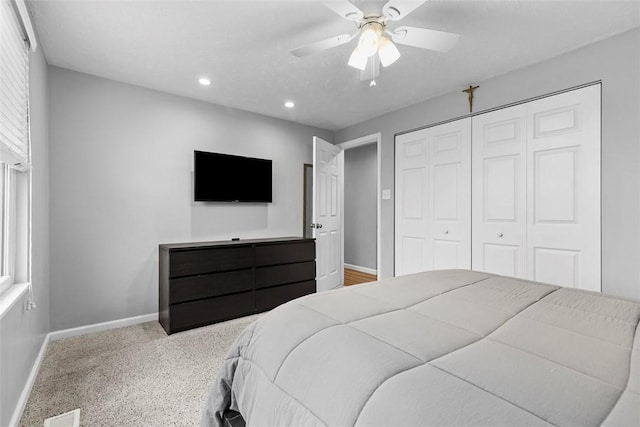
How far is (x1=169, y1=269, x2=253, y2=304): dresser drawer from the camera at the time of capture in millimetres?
2748

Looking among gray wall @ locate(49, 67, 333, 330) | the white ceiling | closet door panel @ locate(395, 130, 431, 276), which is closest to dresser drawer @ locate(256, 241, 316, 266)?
gray wall @ locate(49, 67, 333, 330)

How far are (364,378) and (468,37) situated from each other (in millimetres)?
2449

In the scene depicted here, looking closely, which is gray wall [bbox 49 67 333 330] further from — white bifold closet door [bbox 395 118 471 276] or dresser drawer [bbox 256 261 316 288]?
white bifold closet door [bbox 395 118 471 276]

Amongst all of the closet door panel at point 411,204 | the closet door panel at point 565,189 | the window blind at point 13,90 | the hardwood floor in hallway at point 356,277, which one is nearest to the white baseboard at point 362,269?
the hardwood floor in hallway at point 356,277

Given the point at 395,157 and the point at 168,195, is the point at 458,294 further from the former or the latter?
the point at 168,195

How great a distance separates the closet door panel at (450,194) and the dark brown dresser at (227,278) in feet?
4.85

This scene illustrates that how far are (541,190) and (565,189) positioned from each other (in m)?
0.17

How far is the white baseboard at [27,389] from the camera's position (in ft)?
5.12

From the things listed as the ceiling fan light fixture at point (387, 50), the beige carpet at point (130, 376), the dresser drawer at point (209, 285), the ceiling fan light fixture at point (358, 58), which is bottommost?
the beige carpet at point (130, 376)

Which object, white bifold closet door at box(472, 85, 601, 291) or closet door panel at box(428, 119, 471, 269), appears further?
closet door panel at box(428, 119, 471, 269)

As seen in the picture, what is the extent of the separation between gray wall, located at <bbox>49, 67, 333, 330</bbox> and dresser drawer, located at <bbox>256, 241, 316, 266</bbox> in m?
0.57

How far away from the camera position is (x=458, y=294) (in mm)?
1384

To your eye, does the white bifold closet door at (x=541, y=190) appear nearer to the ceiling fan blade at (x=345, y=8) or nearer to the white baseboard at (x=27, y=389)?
the ceiling fan blade at (x=345, y=8)

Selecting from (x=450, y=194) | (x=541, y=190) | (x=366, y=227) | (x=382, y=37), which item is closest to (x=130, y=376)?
(x=382, y=37)
